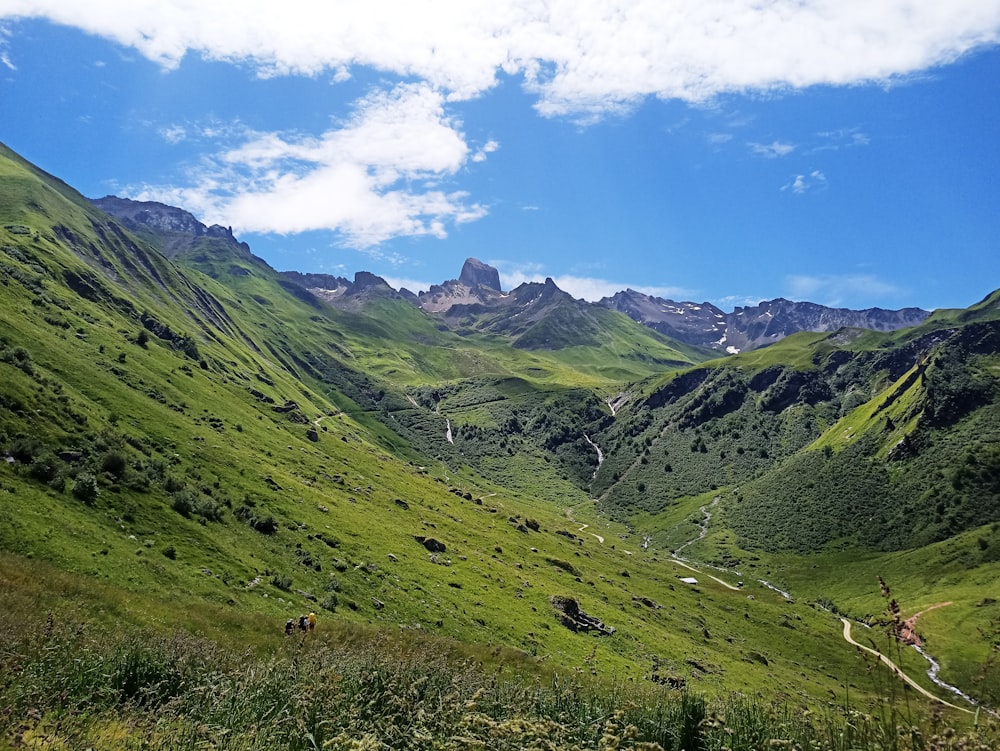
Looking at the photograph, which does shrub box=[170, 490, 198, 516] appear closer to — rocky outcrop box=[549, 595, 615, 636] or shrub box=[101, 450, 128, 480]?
shrub box=[101, 450, 128, 480]

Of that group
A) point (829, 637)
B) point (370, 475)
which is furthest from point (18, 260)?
point (829, 637)

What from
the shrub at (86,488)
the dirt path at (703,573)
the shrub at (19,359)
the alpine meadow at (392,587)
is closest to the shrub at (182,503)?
the alpine meadow at (392,587)

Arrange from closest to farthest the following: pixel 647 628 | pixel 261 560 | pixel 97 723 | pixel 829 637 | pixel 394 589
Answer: pixel 97 723
pixel 261 560
pixel 394 589
pixel 647 628
pixel 829 637

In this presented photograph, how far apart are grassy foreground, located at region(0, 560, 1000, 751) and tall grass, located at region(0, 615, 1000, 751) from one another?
0.12 ft

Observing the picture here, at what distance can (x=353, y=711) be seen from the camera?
10422mm

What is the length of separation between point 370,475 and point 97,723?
12327cm

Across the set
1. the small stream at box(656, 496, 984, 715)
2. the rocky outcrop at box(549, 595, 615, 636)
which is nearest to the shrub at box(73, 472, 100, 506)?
the rocky outcrop at box(549, 595, 615, 636)

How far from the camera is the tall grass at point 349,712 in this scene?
902 cm

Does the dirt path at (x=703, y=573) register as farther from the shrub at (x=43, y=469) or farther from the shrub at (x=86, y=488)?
the shrub at (x=43, y=469)

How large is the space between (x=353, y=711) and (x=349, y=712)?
0.62 ft

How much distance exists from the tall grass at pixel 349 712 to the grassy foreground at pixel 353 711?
0.04 m

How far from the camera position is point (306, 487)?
9062cm

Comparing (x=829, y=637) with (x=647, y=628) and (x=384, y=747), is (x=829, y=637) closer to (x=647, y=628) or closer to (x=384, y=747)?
(x=647, y=628)

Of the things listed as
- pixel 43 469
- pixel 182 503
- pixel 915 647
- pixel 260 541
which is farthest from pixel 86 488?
pixel 915 647
